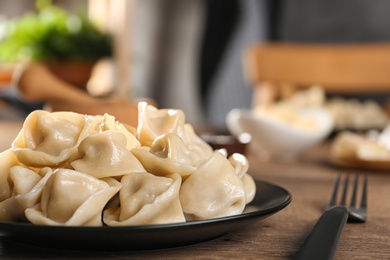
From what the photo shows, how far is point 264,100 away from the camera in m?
2.60

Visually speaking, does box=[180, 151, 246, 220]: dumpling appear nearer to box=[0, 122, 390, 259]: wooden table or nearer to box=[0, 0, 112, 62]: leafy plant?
box=[0, 122, 390, 259]: wooden table

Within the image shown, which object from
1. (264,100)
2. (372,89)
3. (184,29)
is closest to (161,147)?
(264,100)

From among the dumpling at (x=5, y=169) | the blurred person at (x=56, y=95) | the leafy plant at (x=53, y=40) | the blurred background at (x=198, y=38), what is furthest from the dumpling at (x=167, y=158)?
the leafy plant at (x=53, y=40)

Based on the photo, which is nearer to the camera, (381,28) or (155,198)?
(155,198)

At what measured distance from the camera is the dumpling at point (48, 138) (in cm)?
66

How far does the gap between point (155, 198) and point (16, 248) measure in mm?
142

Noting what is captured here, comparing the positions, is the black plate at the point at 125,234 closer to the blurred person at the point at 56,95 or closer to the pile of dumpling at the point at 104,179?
the pile of dumpling at the point at 104,179

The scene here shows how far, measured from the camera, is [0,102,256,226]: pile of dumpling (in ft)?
1.98

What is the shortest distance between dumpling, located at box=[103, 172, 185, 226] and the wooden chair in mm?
1989

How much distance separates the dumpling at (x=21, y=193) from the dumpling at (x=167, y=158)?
0.32 ft

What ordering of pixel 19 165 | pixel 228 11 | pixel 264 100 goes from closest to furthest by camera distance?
pixel 19 165 < pixel 264 100 < pixel 228 11

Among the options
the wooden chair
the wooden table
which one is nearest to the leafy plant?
the wooden chair

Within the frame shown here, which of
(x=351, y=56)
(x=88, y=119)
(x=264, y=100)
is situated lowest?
(x=264, y=100)

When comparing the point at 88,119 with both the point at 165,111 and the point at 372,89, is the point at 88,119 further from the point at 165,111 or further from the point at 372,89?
the point at 372,89
